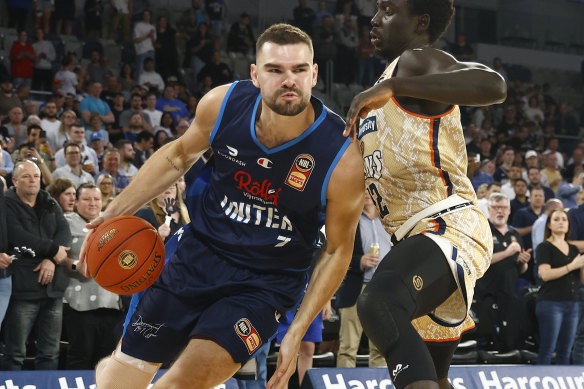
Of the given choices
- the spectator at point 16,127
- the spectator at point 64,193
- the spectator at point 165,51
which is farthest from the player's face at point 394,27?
the spectator at point 165,51

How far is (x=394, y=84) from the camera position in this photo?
3322 mm

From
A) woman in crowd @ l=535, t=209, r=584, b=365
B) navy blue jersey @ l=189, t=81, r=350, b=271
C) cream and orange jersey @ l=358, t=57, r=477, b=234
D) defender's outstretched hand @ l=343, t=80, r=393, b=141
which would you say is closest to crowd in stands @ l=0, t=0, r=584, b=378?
woman in crowd @ l=535, t=209, r=584, b=365

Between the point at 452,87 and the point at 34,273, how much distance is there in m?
Answer: 4.92

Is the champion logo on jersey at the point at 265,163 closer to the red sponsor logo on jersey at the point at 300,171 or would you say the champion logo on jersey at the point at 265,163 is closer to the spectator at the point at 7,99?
the red sponsor logo on jersey at the point at 300,171

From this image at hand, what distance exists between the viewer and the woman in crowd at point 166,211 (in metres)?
7.44

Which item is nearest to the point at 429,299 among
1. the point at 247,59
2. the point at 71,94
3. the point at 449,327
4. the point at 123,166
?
the point at 449,327

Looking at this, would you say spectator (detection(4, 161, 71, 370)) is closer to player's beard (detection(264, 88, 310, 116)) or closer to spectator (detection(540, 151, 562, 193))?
player's beard (detection(264, 88, 310, 116))

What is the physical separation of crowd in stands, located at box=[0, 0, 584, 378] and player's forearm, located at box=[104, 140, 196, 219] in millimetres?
3110

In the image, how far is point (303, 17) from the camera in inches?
635

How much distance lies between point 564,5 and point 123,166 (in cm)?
1560

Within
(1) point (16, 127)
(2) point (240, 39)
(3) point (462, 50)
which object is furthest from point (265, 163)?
(3) point (462, 50)

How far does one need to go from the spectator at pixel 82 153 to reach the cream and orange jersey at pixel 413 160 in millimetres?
6184

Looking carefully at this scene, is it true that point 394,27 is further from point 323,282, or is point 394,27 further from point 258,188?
point 323,282

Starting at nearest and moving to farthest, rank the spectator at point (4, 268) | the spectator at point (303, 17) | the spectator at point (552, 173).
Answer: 1. the spectator at point (4, 268)
2. the spectator at point (552, 173)
3. the spectator at point (303, 17)
